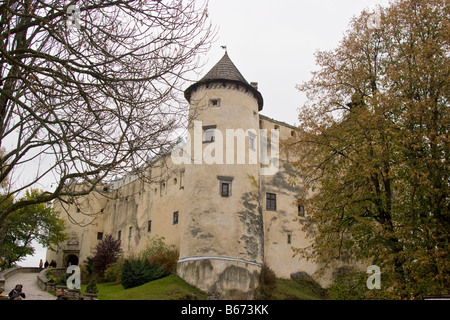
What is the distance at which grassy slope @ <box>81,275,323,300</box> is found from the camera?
74.8ft

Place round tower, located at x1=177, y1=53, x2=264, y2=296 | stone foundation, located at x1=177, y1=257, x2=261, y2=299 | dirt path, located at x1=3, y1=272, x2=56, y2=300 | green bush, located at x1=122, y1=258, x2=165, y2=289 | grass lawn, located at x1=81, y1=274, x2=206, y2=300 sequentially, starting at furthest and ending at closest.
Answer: green bush, located at x1=122, y1=258, x2=165, y2=289
round tower, located at x1=177, y1=53, x2=264, y2=296
stone foundation, located at x1=177, y1=257, x2=261, y2=299
dirt path, located at x1=3, y1=272, x2=56, y2=300
grass lawn, located at x1=81, y1=274, x2=206, y2=300

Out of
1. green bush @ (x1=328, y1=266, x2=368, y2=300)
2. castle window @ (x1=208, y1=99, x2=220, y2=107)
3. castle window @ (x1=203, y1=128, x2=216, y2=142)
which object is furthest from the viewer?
castle window @ (x1=208, y1=99, x2=220, y2=107)

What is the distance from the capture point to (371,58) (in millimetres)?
18703

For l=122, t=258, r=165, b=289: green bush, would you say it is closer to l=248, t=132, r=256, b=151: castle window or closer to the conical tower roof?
l=248, t=132, r=256, b=151: castle window

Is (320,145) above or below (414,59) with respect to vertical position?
below

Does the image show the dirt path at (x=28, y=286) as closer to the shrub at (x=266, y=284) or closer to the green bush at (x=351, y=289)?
the shrub at (x=266, y=284)

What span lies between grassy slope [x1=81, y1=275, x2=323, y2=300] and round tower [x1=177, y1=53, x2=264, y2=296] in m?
0.72

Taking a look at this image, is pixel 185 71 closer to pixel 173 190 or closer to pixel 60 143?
pixel 60 143

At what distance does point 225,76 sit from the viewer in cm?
2900

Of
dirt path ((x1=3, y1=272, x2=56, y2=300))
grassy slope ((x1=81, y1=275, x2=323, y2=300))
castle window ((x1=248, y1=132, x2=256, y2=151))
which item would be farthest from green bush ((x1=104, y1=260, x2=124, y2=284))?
castle window ((x1=248, y1=132, x2=256, y2=151))
